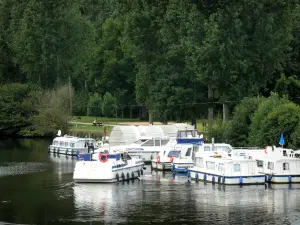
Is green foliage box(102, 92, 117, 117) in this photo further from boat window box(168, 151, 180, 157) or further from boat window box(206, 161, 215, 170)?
boat window box(206, 161, 215, 170)

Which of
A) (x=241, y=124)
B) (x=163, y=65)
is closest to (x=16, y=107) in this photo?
(x=163, y=65)

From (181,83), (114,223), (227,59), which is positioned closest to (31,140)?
(181,83)

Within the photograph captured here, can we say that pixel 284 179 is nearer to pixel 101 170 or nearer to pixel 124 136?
pixel 101 170

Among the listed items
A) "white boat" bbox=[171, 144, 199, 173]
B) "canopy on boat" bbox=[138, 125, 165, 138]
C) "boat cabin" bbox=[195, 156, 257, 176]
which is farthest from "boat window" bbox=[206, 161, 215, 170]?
"canopy on boat" bbox=[138, 125, 165, 138]

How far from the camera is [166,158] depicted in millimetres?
75062

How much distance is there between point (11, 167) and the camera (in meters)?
79.2

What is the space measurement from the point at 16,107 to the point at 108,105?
1500 centimetres

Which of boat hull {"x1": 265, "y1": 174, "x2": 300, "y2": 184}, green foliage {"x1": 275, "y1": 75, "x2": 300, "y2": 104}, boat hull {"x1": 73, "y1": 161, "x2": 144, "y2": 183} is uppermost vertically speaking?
green foliage {"x1": 275, "y1": 75, "x2": 300, "y2": 104}

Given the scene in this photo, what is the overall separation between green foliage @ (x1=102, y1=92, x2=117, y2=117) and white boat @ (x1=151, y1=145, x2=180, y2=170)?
57.5m

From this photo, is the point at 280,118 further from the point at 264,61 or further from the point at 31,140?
the point at 31,140

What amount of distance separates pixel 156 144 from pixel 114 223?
37.1 metres

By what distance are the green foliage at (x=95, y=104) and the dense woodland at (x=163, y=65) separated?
160 mm

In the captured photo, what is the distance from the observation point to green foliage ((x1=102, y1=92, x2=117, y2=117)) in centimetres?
13375

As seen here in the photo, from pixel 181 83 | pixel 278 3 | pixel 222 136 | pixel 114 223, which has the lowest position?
pixel 114 223
